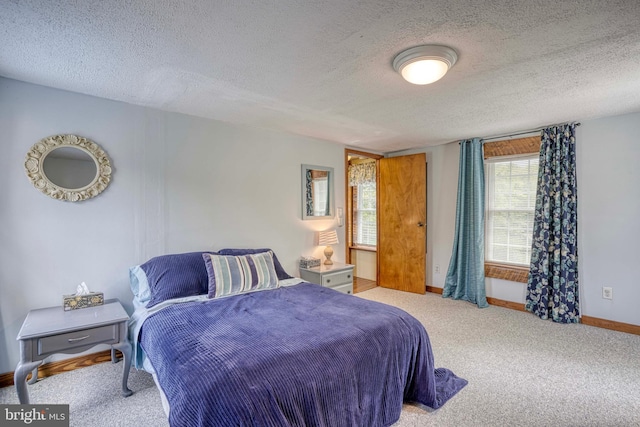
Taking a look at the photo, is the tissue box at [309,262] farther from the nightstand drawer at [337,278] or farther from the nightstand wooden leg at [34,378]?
the nightstand wooden leg at [34,378]

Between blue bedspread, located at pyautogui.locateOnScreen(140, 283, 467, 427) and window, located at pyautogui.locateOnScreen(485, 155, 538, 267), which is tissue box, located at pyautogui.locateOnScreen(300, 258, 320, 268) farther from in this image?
window, located at pyautogui.locateOnScreen(485, 155, 538, 267)

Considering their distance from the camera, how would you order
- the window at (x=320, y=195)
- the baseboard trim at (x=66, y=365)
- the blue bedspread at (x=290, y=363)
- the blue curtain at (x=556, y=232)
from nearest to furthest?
the blue bedspread at (x=290, y=363), the baseboard trim at (x=66, y=365), the blue curtain at (x=556, y=232), the window at (x=320, y=195)

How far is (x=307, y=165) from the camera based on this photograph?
4043 mm

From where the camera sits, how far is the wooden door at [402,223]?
4613 mm

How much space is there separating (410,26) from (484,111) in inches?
→ 70.6

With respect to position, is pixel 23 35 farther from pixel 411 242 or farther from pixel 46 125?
pixel 411 242

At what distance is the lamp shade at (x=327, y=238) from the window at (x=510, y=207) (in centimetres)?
205

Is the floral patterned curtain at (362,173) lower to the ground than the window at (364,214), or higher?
higher

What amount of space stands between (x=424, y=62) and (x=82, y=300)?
9.61 feet

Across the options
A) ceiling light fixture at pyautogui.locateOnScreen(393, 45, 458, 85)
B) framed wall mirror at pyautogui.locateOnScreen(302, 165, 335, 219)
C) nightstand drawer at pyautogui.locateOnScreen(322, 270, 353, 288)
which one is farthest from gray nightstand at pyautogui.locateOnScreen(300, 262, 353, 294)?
ceiling light fixture at pyautogui.locateOnScreen(393, 45, 458, 85)

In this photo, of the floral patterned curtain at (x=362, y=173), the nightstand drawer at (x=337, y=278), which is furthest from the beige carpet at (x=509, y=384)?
the floral patterned curtain at (x=362, y=173)

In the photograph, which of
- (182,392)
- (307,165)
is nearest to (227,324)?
(182,392)

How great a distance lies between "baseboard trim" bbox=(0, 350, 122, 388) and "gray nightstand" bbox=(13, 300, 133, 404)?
98mm

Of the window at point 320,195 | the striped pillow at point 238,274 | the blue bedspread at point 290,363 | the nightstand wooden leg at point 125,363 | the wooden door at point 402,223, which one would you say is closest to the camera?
the blue bedspread at point 290,363
